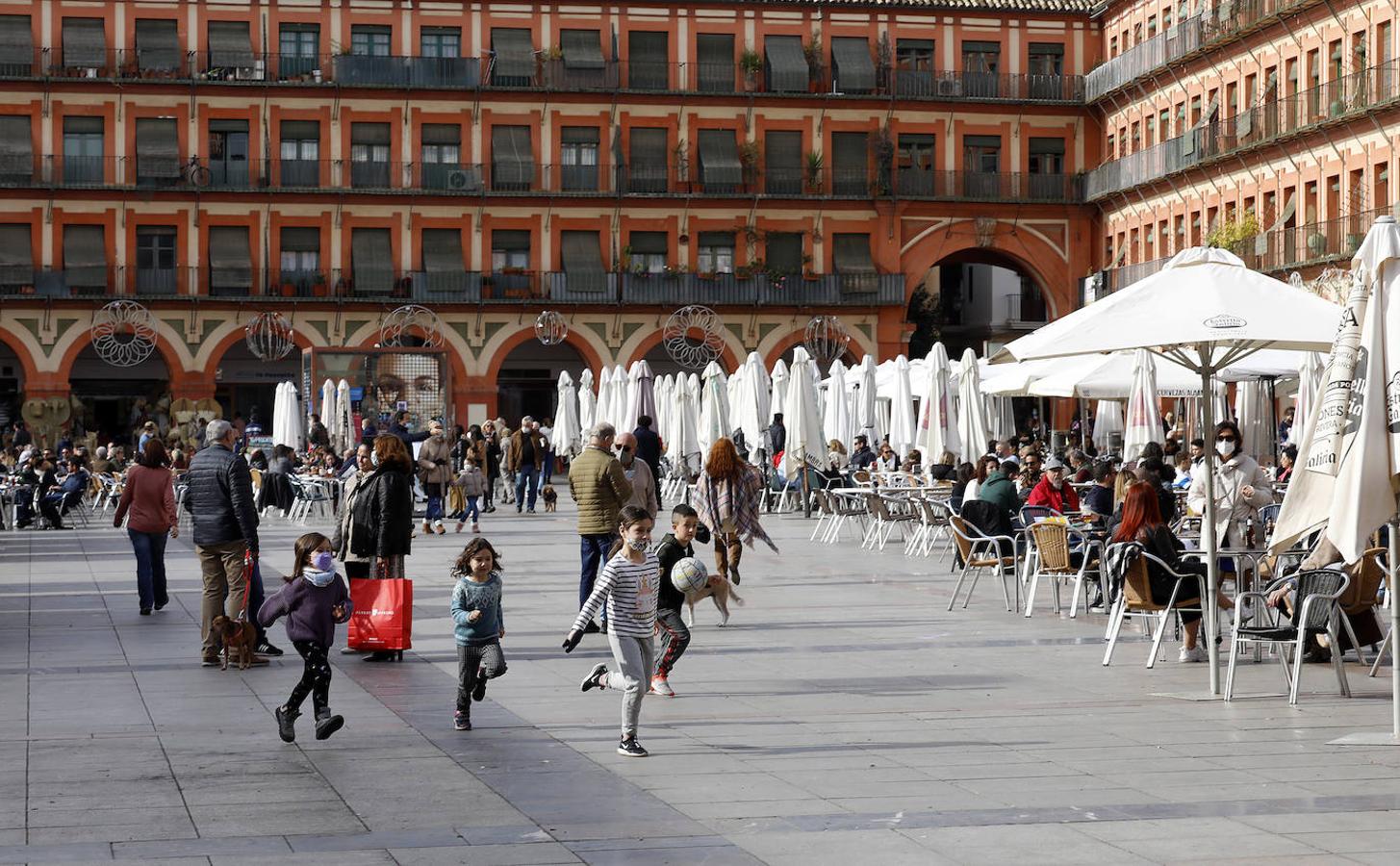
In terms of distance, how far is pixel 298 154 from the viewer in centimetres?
5753

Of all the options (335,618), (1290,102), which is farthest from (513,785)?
(1290,102)

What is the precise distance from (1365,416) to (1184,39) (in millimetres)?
44139

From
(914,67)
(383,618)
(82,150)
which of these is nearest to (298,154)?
(82,150)

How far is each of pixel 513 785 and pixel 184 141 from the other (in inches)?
1986

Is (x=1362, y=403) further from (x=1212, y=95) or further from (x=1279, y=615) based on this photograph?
(x=1212, y=95)

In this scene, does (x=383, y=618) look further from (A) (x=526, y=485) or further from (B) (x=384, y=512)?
(A) (x=526, y=485)

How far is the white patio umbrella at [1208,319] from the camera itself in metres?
12.5

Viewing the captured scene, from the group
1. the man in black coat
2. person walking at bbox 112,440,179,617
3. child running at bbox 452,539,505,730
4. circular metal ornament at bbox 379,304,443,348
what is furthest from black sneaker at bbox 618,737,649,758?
circular metal ornament at bbox 379,304,443,348

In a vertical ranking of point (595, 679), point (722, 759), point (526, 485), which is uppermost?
point (526, 485)

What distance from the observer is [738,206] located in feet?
193

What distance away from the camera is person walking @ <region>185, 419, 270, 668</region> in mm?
14320

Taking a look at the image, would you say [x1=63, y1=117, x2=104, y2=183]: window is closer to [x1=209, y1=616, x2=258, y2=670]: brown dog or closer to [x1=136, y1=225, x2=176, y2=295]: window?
[x1=136, y1=225, x2=176, y2=295]: window

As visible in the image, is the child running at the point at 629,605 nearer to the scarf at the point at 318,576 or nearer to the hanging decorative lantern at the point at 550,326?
the scarf at the point at 318,576

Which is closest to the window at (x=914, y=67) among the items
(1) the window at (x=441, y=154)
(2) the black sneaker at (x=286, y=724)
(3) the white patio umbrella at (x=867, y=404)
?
(1) the window at (x=441, y=154)
